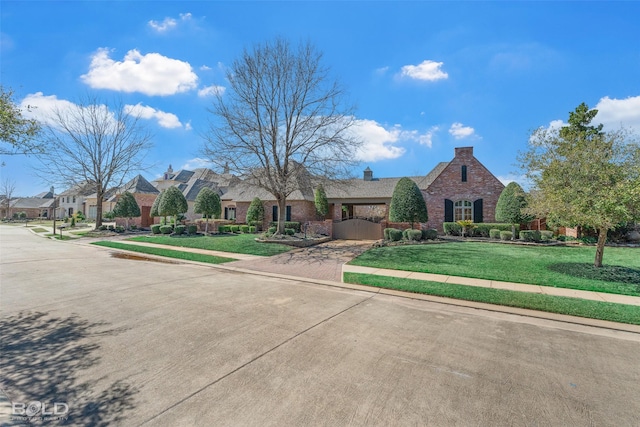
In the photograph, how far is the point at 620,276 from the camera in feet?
30.6

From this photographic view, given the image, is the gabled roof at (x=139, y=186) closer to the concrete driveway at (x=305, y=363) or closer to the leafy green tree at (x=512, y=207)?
the concrete driveway at (x=305, y=363)

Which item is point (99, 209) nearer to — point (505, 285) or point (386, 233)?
point (386, 233)

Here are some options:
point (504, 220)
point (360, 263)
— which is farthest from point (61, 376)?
point (504, 220)

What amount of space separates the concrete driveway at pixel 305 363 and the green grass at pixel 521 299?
0.76 metres

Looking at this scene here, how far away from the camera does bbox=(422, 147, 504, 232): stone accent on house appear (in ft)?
72.7

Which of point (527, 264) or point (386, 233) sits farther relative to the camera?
point (386, 233)

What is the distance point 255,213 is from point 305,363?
23272 millimetres

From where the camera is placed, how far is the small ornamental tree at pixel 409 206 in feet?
61.6

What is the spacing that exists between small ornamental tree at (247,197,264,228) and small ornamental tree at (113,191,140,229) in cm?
1140

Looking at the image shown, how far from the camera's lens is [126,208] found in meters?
27.8

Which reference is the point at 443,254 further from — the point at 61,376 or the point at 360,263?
the point at 61,376

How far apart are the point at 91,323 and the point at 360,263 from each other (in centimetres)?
884

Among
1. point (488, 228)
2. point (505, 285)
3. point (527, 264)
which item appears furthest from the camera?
point (488, 228)

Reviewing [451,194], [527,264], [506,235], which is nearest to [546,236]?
[506,235]
